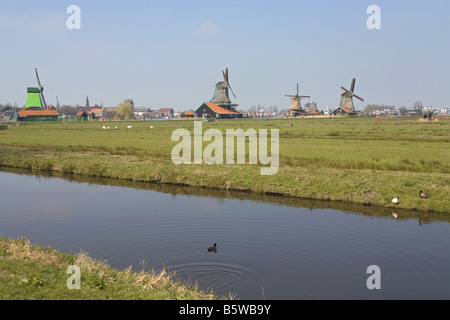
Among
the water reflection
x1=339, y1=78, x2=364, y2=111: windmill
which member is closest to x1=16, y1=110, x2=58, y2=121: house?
x1=339, y1=78, x2=364, y2=111: windmill

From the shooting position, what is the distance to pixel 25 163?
43281 mm

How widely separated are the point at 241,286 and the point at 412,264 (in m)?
6.26

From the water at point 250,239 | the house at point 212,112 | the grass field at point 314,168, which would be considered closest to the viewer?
the water at point 250,239

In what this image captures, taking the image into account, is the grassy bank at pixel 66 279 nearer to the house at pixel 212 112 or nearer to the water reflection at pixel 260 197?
the water reflection at pixel 260 197

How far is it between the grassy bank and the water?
205 centimetres

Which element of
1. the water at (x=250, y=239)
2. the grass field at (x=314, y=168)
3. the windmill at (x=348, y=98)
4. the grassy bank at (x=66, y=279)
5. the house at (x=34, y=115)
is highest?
the windmill at (x=348, y=98)

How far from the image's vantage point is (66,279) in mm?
11586

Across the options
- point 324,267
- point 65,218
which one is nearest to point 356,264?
point 324,267

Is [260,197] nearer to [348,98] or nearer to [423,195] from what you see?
[423,195]

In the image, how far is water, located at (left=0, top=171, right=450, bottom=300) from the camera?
14086mm

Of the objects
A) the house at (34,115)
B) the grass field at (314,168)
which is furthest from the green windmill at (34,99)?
the grass field at (314,168)

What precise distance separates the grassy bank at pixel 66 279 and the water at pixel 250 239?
6.73 ft

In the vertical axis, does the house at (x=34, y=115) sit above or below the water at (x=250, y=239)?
above

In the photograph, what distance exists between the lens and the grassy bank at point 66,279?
34.6 ft
